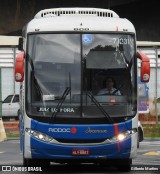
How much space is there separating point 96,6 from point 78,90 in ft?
133

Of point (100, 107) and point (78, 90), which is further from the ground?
point (78, 90)

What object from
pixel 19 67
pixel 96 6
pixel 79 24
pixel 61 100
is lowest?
pixel 61 100

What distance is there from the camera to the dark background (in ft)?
178

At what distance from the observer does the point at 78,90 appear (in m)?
15.1

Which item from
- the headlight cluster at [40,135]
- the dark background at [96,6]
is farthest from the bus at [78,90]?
the dark background at [96,6]

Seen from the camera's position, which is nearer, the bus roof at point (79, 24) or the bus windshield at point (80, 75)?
the bus windshield at point (80, 75)

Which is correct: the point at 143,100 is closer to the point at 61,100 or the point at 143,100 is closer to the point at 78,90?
the point at 78,90

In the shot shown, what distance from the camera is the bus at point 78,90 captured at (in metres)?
14.8

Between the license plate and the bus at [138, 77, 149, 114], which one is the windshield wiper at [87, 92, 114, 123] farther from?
the bus at [138, 77, 149, 114]

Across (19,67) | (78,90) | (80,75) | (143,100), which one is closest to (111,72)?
(80,75)

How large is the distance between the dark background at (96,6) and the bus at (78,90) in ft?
127

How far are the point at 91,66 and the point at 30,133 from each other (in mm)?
1830

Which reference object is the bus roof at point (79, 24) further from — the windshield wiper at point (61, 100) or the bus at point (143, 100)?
the bus at point (143, 100)

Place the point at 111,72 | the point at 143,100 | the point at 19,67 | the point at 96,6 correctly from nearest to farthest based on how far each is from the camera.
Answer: the point at 19,67, the point at 111,72, the point at 143,100, the point at 96,6
